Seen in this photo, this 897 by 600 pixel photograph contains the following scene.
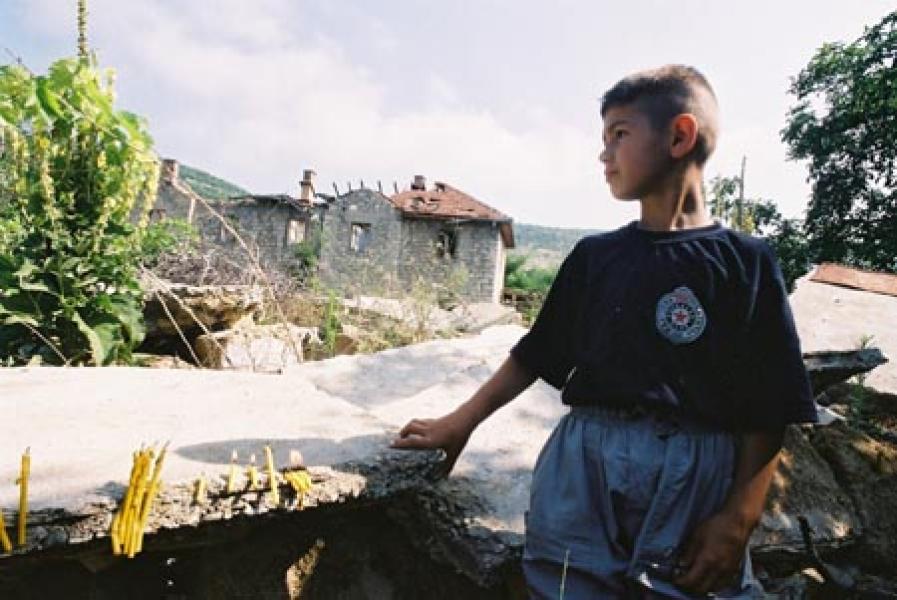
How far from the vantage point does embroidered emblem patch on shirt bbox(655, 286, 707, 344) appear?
4.18 ft

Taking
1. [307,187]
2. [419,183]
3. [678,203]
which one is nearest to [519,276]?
[419,183]

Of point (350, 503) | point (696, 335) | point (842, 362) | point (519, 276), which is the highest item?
point (519, 276)

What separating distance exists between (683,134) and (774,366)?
0.55 metres

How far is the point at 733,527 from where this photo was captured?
3.79ft

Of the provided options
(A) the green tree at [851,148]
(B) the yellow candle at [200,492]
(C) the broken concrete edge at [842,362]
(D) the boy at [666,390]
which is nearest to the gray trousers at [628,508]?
(D) the boy at [666,390]

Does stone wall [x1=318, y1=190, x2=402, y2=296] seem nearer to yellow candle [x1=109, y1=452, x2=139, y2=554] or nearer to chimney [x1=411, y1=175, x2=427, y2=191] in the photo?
chimney [x1=411, y1=175, x2=427, y2=191]

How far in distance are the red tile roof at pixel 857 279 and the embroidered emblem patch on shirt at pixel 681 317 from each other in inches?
174

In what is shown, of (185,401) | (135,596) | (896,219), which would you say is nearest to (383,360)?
(185,401)

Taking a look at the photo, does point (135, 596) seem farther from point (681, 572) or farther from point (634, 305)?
point (634, 305)

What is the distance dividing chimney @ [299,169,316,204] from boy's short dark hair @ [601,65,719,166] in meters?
27.7

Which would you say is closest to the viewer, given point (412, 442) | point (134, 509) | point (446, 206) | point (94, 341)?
point (134, 509)

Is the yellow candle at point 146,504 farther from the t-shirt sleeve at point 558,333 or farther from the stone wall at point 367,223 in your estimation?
the stone wall at point 367,223

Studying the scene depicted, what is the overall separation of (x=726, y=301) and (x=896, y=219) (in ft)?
73.6

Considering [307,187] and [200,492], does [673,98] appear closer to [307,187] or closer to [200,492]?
[200,492]
